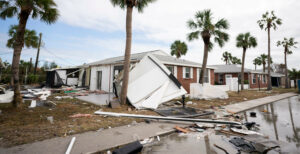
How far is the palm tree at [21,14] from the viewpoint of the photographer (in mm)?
6047

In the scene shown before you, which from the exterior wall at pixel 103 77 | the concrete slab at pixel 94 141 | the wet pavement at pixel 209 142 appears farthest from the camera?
the exterior wall at pixel 103 77

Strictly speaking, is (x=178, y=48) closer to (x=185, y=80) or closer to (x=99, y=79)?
(x=185, y=80)

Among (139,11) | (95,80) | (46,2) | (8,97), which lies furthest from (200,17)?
(8,97)

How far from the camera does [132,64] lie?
1315 cm

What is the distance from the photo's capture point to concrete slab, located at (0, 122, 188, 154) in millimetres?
2809

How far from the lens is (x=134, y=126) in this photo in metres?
4.55

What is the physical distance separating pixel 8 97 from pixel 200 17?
51.3ft

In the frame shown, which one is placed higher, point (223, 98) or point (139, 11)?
point (139, 11)

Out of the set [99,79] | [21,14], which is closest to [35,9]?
[21,14]

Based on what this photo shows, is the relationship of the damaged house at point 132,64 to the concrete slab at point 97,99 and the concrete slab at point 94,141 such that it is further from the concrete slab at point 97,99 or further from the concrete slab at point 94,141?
the concrete slab at point 94,141

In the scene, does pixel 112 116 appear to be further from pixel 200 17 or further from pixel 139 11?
pixel 200 17

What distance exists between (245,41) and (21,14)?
25.5m

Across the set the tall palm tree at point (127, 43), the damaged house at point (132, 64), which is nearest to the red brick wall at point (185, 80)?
the damaged house at point (132, 64)

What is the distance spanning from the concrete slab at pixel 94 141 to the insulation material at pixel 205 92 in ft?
25.6
